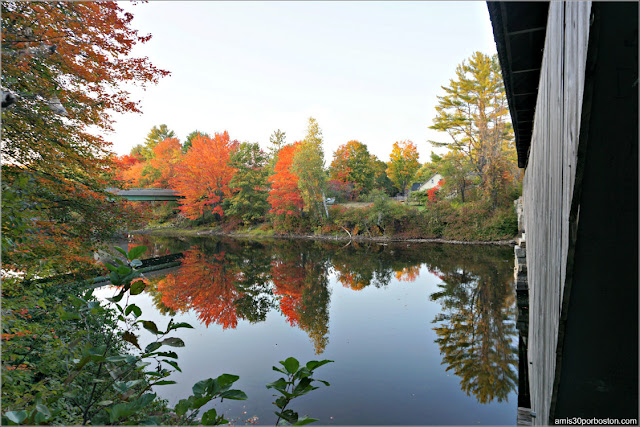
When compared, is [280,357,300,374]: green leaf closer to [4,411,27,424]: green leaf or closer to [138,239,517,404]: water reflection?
[4,411,27,424]: green leaf

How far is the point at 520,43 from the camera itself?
3285 mm

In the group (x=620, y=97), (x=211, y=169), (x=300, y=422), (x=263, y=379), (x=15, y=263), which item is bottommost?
(x=263, y=379)

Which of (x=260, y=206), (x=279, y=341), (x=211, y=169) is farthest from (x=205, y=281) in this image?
(x=211, y=169)

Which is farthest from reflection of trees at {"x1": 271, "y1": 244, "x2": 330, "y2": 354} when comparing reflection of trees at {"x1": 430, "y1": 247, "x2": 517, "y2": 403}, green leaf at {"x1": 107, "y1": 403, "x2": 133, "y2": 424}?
green leaf at {"x1": 107, "y1": 403, "x2": 133, "y2": 424}

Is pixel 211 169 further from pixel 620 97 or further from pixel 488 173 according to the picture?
pixel 620 97

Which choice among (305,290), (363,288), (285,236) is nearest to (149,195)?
(285,236)

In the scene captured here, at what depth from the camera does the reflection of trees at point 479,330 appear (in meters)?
6.83

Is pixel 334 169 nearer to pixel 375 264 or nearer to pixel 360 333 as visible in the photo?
pixel 375 264

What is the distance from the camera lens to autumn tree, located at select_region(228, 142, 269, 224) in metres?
36.3

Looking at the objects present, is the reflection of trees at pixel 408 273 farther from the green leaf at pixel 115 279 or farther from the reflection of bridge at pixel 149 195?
the reflection of bridge at pixel 149 195

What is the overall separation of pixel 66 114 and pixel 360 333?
8.01 m

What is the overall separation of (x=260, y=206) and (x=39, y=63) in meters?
31.1

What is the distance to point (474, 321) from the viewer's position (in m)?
9.82

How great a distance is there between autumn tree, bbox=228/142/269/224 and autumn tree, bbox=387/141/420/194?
18991mm
